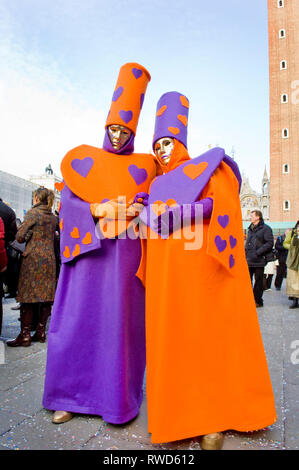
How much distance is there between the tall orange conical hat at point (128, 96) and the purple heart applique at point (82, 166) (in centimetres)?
31

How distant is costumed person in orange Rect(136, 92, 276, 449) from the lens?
6.06 ft

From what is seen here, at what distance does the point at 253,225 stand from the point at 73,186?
17.5 ft

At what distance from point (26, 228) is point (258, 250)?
4.39m

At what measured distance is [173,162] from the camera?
2199 mm

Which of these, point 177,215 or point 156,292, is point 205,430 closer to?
point 156,292

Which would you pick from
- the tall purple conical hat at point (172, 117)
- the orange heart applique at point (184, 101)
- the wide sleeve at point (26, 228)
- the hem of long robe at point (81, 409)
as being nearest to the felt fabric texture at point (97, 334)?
the hem of long robe at point (81, 409)

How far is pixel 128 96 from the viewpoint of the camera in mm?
2436

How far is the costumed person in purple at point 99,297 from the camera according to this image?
7.09 feet

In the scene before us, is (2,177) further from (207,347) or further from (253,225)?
(207,347)

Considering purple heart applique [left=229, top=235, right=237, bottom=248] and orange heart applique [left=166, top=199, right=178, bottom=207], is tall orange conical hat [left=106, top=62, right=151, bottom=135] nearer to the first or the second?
orange heart applique [left=166, top=199, right=178, bottom=207]

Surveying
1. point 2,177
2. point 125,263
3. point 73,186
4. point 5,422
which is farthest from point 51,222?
point 2,177

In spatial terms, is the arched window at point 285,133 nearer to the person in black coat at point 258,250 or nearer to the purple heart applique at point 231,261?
the person in black coat at point 258,250

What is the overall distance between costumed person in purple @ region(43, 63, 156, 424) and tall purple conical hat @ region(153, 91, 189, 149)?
0.25 meters

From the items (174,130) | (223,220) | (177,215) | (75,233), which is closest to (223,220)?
(223,220)
